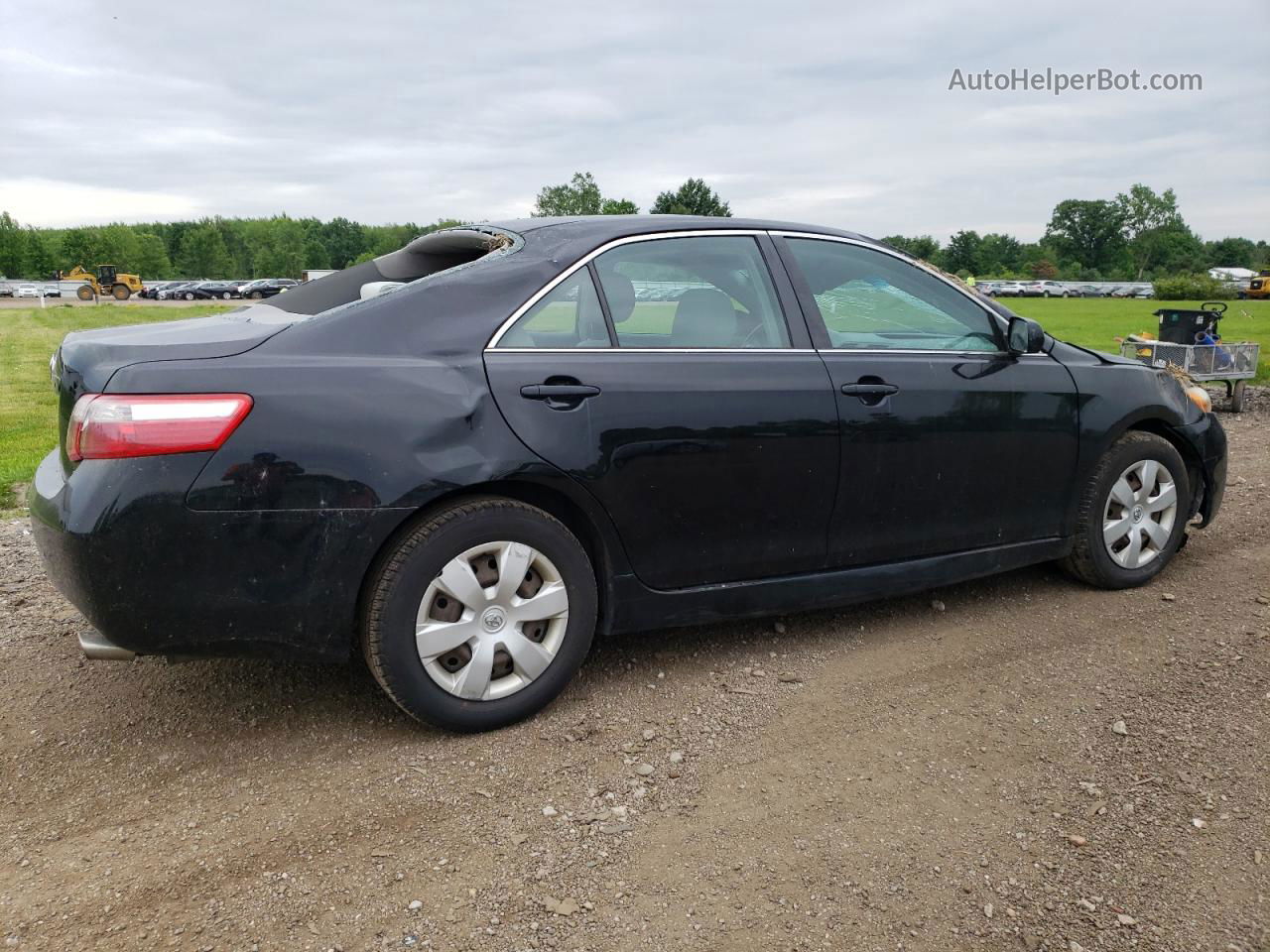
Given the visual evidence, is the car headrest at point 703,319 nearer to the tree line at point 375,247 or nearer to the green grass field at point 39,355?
the green grass field at point 39,355

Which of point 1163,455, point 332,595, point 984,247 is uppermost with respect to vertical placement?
point 984,247

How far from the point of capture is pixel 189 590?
2809mm

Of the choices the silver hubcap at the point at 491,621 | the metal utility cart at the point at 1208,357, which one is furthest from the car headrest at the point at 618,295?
the metal utility cart at the point at 1208,357

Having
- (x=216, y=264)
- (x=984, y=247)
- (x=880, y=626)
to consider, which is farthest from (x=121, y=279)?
(x=984, y=247)

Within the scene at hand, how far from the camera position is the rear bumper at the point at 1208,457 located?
4746 mm

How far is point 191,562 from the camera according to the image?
2.79 meters

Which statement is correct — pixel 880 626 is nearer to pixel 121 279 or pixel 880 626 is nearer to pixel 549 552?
pixel 549 552

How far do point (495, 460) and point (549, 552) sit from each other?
0.34 metres

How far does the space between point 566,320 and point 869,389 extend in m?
1.17

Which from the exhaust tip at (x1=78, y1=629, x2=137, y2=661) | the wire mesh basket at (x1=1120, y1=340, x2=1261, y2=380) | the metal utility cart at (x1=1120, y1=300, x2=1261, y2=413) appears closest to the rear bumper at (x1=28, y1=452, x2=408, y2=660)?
the exhaust tip at (x1=78, y1=629, x2=137, y2=661)

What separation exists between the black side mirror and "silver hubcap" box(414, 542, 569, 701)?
220 cm

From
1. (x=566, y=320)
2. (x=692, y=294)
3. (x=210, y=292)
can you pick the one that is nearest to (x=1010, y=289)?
(x=210, y=292)

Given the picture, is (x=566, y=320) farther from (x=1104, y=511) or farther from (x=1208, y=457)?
(x=1208, y=457)

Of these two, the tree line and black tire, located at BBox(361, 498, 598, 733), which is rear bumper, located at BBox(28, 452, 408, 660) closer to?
black tire, located at BBox(361, 498, 598, 733)
